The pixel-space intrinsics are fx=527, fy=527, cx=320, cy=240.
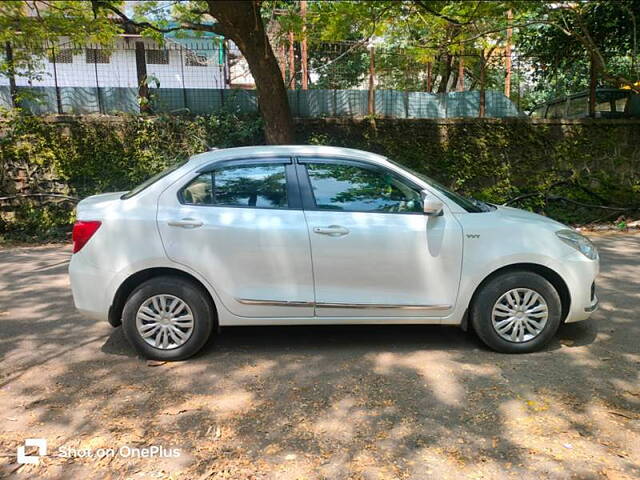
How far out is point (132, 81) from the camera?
34.1ft

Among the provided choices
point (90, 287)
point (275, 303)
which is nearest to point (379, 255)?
point (275, 303)

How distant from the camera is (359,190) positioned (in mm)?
4219

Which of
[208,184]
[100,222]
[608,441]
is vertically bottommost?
[608,441]

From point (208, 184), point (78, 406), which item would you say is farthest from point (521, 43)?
point (78, 406)

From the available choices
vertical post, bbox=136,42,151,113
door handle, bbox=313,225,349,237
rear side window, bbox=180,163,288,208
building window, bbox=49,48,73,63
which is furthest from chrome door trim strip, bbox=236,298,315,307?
building window, bbox=49,48,73,63

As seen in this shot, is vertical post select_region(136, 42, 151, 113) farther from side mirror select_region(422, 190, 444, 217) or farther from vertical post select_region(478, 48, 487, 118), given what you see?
side mirror select_region(422, 190, 444, 217)

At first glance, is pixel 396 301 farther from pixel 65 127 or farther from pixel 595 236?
pixel 65 127

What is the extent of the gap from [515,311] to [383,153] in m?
6.92

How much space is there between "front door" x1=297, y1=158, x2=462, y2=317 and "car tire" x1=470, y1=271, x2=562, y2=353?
0.27 meters

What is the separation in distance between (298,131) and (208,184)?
Answer: 261 inches

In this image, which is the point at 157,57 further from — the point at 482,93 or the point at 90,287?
the point at 90,287

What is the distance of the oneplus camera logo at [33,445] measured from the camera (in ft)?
9.50

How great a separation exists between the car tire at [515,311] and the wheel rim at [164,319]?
224cm

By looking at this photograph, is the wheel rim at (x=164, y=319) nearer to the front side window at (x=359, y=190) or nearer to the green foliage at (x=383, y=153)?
the front side window at (x=359, y=190)
